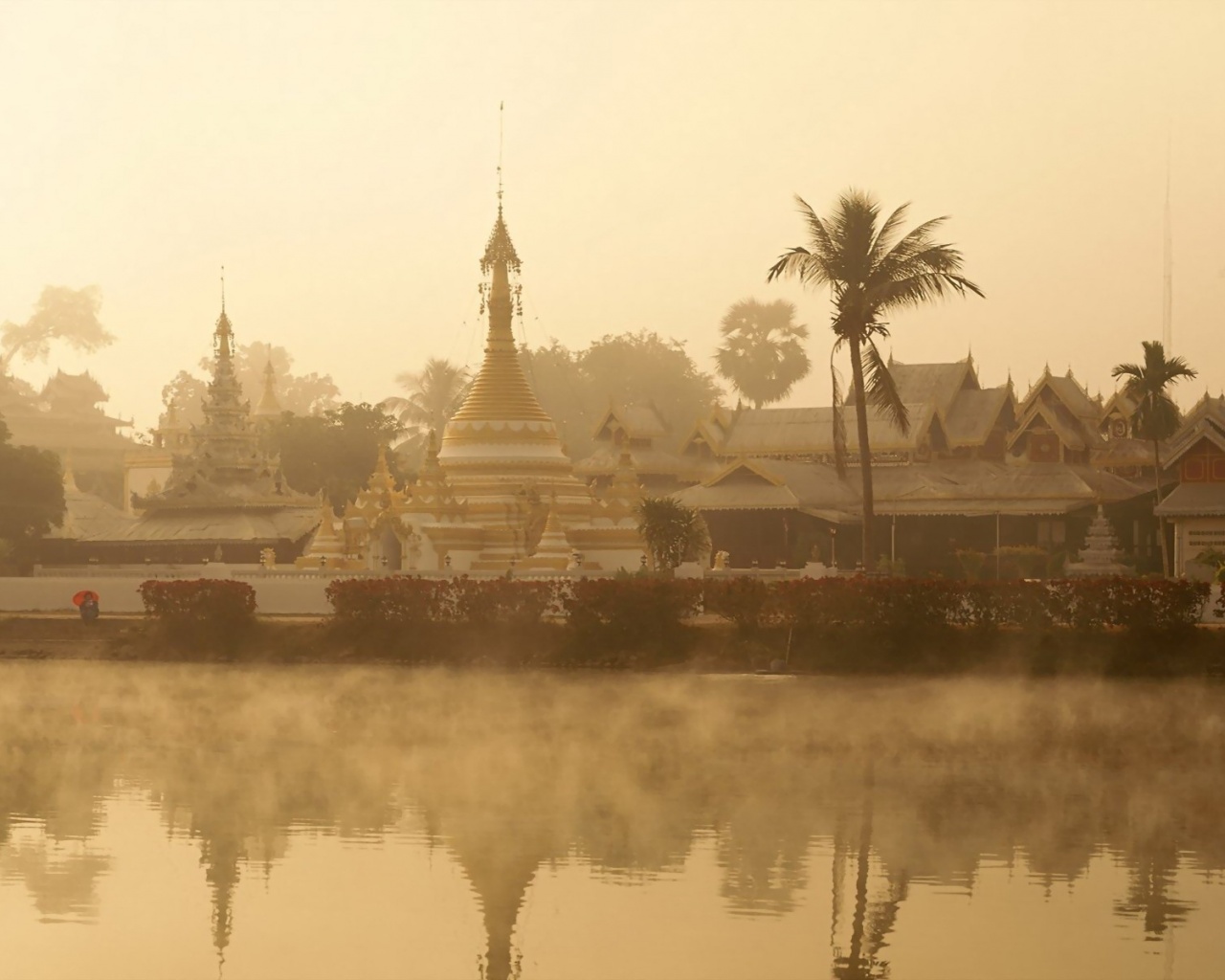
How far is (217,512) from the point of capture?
54625mm

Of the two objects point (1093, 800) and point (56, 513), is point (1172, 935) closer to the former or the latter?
point (1093, 800)

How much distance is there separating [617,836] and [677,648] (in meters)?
17.6

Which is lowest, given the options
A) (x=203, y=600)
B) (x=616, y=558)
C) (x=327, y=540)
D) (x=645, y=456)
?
(x=203, y=600)

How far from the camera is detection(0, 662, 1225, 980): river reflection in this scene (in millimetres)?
14281

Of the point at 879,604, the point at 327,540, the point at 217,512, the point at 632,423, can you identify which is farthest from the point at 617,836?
the point at 632,423

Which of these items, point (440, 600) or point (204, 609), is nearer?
point (440, 600)

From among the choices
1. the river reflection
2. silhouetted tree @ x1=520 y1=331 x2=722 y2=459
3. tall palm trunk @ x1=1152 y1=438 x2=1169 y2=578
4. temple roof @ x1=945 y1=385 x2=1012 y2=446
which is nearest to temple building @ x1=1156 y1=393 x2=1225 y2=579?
tall palm trunk @ x1=1152 y1=438 x2=1169 y2=578

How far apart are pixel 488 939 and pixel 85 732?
13486mm

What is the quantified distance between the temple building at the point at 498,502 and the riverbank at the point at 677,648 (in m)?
4.77

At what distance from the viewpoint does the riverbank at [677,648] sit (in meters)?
33.6

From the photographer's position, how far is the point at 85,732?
88.1 feet

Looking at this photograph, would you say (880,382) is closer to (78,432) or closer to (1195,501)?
(1195,501)

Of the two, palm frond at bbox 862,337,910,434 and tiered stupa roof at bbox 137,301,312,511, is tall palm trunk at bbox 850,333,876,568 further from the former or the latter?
tiered stupa roof at bbox 137,301,312,511

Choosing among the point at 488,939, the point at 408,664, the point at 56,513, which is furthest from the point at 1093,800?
the point at 56,513
